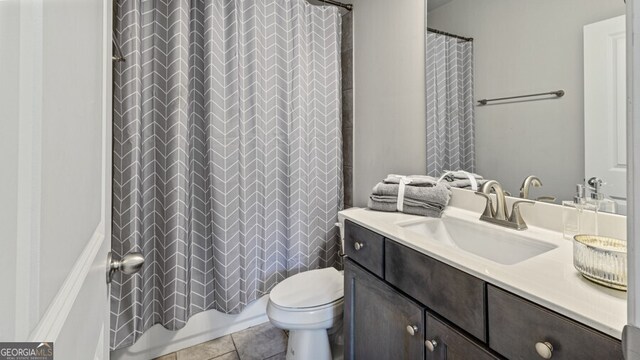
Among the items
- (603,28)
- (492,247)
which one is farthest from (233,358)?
(603,28)

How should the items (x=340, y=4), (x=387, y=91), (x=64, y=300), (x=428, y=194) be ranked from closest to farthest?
(x=64, y=300) < (x=428, y=194) < (x=387, y=91) < (x=340, y=4)

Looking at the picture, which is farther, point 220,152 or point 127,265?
point 220,152

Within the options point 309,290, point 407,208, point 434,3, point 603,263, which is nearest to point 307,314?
point 309,290

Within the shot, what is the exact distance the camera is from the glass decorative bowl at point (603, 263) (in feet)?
1.99

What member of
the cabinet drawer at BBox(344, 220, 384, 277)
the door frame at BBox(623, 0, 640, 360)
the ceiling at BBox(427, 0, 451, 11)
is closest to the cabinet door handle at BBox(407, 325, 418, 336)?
the cabinet drawer at BBox(344, 220, 384, 277)

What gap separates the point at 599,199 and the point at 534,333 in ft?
1.99

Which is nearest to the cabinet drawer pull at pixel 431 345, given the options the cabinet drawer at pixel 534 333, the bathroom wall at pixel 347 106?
the cabinet drawer at pixel 534 333

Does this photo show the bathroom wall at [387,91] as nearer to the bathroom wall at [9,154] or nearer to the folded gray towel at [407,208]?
the folded gray towel at [407,208]

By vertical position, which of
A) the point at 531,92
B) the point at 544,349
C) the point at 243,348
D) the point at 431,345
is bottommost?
the point at 243,348

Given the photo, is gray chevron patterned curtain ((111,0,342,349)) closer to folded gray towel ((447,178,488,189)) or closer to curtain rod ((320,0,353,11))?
curtain rod ((320,0,353,11))

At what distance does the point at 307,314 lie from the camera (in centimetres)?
132

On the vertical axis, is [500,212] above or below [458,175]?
below

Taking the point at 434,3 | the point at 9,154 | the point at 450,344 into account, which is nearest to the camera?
the point at 9,154

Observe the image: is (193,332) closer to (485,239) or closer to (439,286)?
(439,286)
